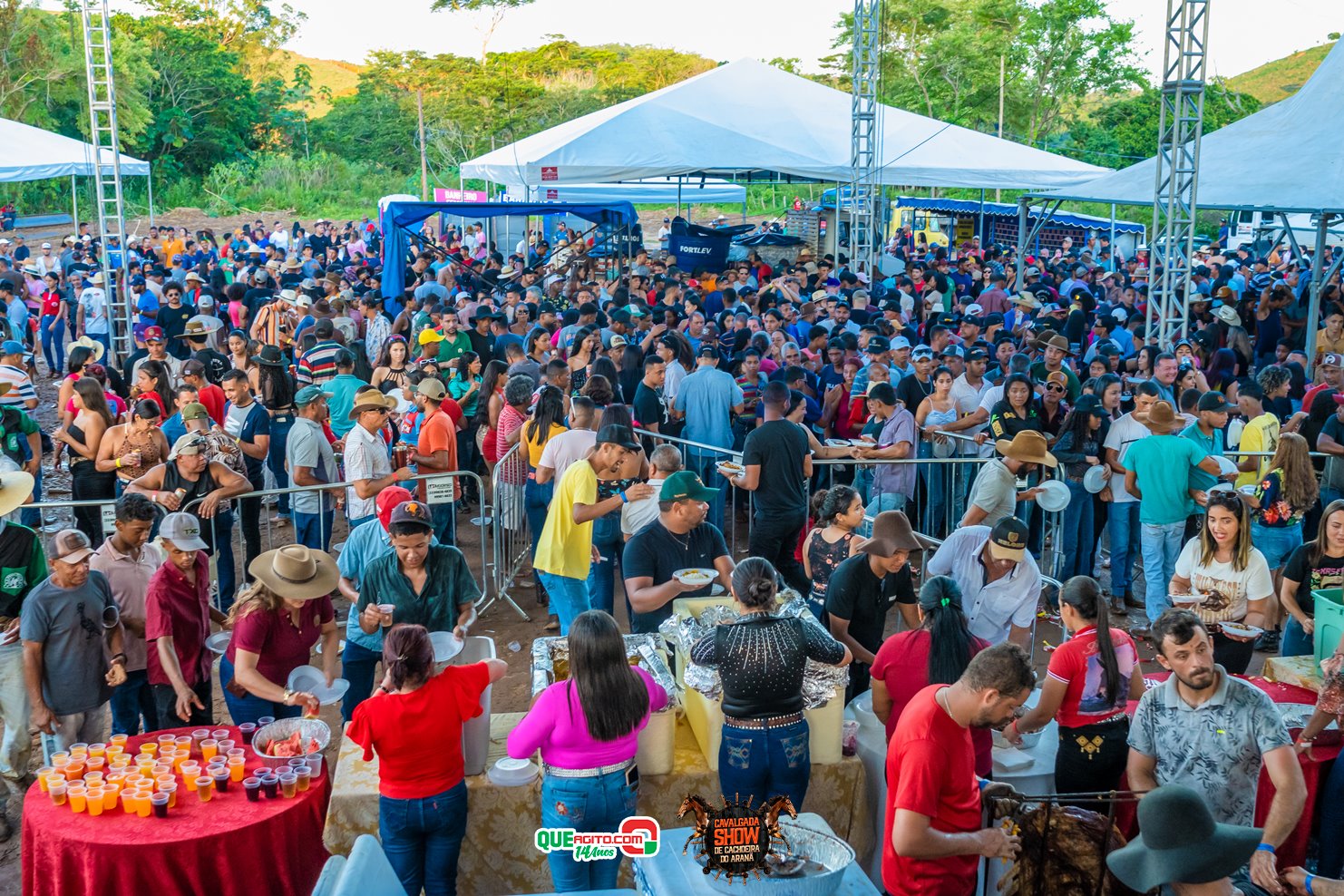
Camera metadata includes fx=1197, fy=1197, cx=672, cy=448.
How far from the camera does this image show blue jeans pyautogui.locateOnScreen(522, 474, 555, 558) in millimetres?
7730

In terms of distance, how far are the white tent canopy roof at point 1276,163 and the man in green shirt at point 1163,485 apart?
6.24 m

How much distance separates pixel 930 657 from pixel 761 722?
2.38 feet

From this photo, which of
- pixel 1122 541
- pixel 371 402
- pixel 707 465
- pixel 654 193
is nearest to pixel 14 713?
pixel 371 402

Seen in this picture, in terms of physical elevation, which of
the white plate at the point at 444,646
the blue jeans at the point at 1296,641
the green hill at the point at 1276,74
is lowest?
the blue jeans at the point at 1296,641

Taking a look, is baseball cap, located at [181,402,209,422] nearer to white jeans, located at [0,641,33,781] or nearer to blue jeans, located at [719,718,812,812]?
white jeans, located at [0,641,33,781]

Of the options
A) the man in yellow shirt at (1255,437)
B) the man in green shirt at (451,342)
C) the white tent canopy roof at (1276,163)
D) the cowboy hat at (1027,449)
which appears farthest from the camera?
the white tent canopy roof at (1276,163)

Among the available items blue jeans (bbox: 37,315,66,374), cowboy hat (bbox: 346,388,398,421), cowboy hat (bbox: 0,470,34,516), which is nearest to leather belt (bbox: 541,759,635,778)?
cowboy hat (bbox: 0,470,34,516)

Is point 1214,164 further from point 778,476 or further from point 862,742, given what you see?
point 862,742

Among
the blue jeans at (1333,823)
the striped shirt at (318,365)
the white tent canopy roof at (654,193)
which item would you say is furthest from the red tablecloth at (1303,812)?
the white tent canopy roof at (654,193)

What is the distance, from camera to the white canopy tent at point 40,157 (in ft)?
59.3

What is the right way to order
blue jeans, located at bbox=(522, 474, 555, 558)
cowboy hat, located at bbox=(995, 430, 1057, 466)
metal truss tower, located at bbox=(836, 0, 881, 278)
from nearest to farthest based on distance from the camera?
1. cowboy hat, located at bbox=(995, 430, 1057, 466)
2. blue jeans, located at bbox=(522, 474, 555, 558)
3. metal truss tower, located at bbox=(836, 0, 881, 278)

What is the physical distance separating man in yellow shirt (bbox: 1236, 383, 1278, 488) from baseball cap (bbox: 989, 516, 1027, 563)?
3.19 m

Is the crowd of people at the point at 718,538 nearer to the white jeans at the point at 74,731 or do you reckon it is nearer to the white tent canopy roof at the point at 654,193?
the white jeans at the point at 74,731

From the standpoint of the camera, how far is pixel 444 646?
4.57 metres
